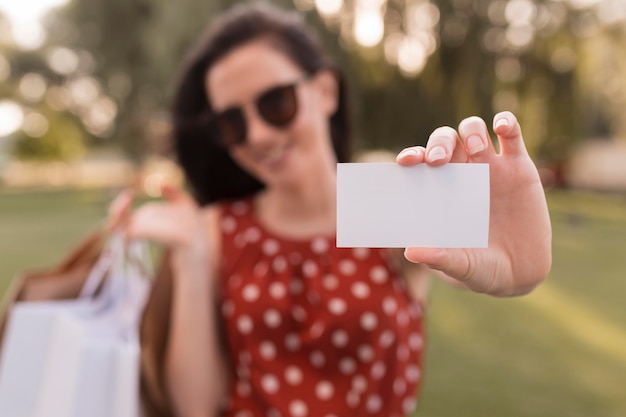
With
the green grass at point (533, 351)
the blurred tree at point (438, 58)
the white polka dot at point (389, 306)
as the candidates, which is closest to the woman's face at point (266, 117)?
the white polka dot at point (389, 306)

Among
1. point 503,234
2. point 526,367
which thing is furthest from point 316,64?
point 526,367

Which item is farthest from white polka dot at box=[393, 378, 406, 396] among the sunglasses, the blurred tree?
the blurred tree

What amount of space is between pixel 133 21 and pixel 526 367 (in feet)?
44.7

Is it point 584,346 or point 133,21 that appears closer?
point 584,346

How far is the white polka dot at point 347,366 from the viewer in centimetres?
133

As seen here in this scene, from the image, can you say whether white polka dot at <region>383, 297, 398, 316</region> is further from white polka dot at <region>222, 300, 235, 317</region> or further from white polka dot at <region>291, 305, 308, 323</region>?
white polka dot at <region>222, 300, 235, 317</region>

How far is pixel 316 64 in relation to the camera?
1.52m

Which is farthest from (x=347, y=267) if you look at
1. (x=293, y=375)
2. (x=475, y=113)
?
(x=475, y=113)

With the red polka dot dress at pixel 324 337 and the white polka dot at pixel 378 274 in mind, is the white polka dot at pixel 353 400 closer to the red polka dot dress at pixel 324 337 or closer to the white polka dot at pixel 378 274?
the red polka dot dress at pixel 324 337

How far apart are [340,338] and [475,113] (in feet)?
33.2

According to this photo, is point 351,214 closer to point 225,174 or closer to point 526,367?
point 225,174

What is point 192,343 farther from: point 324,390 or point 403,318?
point 403,318

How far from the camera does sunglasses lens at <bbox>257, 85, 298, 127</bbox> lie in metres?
1.35

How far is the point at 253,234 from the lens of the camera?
58.1 inches
